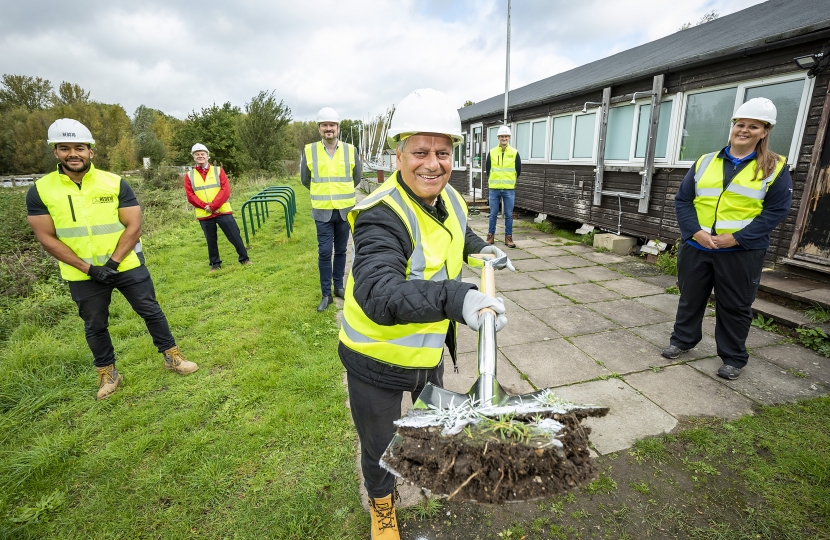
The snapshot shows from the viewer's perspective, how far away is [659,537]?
6.57 ft

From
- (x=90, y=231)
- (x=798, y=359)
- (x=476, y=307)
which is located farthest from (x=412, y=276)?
(x=798, y=359)

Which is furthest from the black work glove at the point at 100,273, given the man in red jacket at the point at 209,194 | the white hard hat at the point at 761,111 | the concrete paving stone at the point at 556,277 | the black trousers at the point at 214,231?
the concrete paving stone at the point at 556,277

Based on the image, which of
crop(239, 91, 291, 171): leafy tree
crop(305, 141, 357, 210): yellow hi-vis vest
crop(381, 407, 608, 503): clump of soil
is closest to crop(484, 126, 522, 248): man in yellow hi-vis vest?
crop(305, 141, 357, 210): yellow hi-vis vest

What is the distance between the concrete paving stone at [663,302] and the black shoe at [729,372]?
4.74 ft

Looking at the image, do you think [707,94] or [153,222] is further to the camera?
[153,222]

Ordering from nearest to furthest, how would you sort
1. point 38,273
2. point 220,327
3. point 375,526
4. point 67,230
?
point 375,526
point 67,230
point 220,327
point 38,273

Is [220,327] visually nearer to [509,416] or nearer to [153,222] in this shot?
[509,416]

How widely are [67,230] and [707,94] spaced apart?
8282 mm

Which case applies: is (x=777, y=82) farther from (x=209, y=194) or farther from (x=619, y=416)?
(x=209, y=194)

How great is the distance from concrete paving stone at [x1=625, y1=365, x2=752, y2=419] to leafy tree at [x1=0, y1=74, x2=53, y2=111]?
72834mm

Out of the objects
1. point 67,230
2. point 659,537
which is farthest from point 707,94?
point 67,230

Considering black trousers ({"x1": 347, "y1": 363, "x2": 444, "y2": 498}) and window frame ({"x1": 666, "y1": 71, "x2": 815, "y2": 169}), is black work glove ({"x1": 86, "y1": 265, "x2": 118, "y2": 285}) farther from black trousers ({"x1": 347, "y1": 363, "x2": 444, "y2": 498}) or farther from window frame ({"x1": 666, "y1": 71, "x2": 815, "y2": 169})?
window frame ({"x1": 666, "y1": 71, "x2": 815, "y2": 169})

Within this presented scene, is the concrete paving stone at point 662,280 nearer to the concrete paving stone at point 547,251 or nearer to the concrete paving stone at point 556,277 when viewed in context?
the concrete paving stone at point 556,277

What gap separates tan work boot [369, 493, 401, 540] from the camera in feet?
6.40
